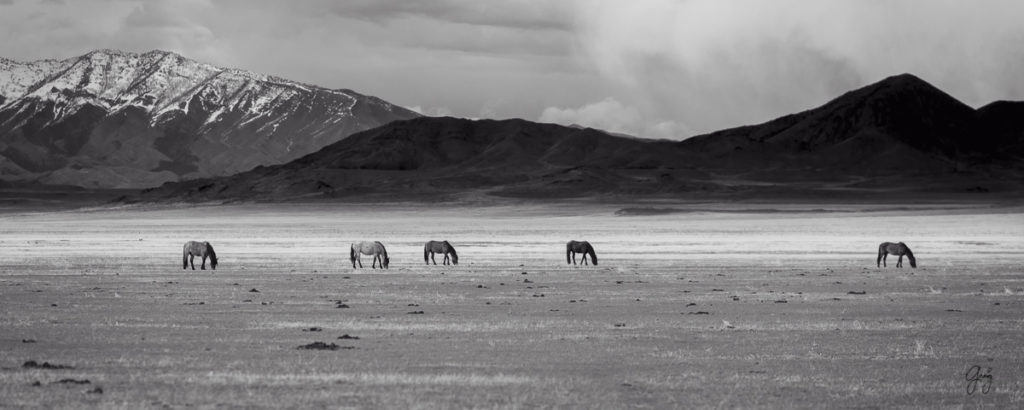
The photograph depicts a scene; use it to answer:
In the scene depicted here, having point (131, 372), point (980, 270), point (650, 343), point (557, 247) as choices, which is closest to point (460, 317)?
point (650, 343)

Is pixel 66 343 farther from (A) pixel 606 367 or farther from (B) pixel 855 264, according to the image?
(B) pixel 855 264

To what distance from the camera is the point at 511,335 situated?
21.1 m

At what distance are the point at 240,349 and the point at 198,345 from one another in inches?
34.9

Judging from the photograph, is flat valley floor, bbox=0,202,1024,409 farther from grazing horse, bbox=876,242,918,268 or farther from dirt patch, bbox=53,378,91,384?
grazing horse, bbox=876,242,918,268

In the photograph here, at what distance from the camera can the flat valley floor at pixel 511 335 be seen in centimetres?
1459
